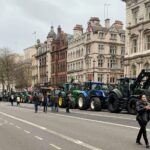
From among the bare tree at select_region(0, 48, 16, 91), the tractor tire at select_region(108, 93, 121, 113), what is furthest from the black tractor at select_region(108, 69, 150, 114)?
the bare tree at select_region(0, 48, 16, 91)

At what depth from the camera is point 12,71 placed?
116 m

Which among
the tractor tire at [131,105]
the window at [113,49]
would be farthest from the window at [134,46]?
the tractor tire at [131,105]

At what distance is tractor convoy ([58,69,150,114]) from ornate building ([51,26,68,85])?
5395 cm

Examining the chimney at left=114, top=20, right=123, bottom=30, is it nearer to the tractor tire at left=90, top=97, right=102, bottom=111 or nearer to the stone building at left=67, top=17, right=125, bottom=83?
the stone building at left=67, top=17, right=125, bottom=83

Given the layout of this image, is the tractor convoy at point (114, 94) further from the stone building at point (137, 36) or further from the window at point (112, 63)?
the window at point (112, 63)

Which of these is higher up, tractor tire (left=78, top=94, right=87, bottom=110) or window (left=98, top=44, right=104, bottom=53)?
window (left=98, top=44, right=104, bottom=53)

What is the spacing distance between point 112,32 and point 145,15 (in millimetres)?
28191

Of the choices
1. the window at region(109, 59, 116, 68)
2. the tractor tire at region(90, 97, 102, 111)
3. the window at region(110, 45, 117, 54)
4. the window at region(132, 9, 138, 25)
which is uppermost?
the window at region(132, 9, 138, 25)

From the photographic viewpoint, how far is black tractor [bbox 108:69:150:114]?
31516 mm

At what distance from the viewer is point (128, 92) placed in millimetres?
33250

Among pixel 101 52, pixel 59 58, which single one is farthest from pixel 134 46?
pixel 59 58

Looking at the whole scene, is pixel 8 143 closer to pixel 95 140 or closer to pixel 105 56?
pixel 95 140

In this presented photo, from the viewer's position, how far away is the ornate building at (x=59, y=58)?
98.9 m

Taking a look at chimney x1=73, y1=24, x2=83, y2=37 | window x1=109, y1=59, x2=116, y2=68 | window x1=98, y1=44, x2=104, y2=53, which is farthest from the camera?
chimney x1=73, y1=24, x2=83, y2=37
